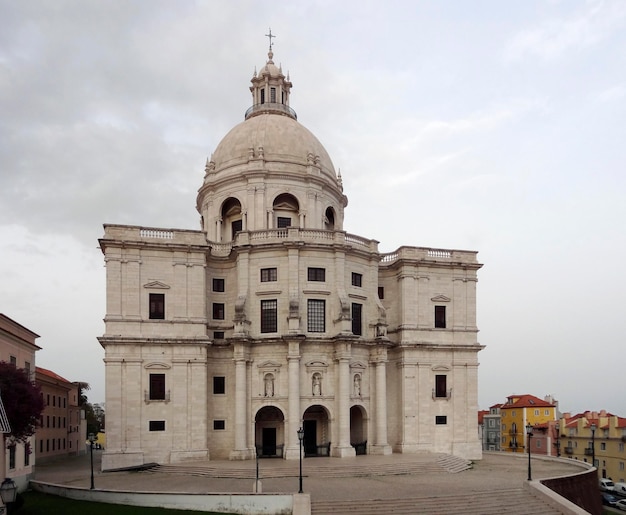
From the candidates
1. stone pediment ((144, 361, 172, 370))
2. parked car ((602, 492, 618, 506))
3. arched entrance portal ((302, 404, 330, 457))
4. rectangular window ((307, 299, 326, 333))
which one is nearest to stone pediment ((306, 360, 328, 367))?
rectangular window ((307, 299, 326, 333))

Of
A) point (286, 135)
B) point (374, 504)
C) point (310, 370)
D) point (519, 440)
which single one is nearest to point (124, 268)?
point (310, 370)

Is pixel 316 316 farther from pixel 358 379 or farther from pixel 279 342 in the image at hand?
pixel 358 379

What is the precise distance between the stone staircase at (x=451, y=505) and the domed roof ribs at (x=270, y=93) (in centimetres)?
3854

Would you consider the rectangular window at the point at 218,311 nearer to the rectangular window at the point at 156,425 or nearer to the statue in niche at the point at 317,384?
the statue in niche at the point at 317,384

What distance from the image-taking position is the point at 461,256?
51750 mm

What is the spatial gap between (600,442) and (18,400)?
203 feet

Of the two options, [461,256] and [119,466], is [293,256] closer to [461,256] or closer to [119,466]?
[461,256]

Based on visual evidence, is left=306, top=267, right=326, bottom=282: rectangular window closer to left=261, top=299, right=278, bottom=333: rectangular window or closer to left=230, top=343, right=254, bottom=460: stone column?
left=261, top=299, right=278, bottom=333: rectangular window

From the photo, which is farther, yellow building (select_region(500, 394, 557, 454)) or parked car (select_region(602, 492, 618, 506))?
yellow building (select_region(500, 394, 557, 454))

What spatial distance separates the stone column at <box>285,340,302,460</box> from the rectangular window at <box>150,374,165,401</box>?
348 inches

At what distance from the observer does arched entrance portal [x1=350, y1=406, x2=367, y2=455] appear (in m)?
47.1

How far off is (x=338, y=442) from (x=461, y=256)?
18.1 meters

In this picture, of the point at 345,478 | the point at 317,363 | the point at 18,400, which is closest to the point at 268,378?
the point at 317,363

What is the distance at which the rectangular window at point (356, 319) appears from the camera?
47.3 metres
